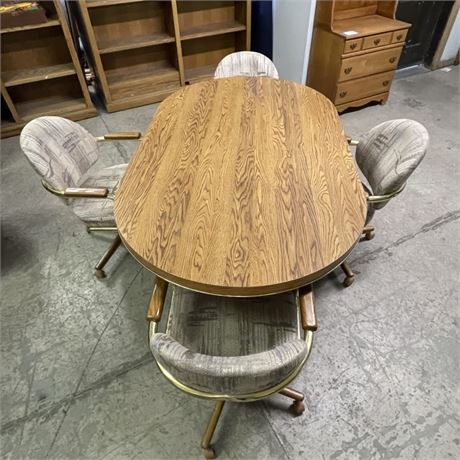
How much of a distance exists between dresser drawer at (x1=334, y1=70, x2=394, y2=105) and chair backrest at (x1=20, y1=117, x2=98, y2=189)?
2.18 meters

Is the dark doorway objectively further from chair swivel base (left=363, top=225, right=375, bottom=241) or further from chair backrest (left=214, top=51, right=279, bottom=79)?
chair swivel base (left=363, top=225, right=375, bottom=241)

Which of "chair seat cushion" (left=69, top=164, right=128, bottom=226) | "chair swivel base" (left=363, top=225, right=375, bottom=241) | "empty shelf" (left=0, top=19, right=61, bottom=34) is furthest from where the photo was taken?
"empty shelf" (left=0, top=19, right=61, bottom=34)

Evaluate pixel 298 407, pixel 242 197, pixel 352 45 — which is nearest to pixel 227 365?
pixel 242 197

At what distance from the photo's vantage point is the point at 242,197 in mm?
1203

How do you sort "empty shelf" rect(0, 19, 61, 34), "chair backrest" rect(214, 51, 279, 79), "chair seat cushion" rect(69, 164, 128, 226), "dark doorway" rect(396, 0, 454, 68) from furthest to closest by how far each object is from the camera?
"dark doorway" rect(396, 0, 454, 68)
"empty shelf" rect(0, 19, 61, 34)
"chair backrest" rect(214, 51, 279, 79)
"chair seat cushion" rect(69, 164, 128, 226)

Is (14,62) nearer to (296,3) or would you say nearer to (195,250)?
(296,3)

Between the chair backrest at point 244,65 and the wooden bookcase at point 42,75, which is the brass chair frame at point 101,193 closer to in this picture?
the chair backrest at point 244,65

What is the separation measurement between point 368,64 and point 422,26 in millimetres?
1462

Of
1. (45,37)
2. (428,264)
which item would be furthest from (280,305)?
(45,37)

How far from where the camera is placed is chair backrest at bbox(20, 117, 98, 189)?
1.44 meters

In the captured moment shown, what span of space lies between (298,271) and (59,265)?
154cm

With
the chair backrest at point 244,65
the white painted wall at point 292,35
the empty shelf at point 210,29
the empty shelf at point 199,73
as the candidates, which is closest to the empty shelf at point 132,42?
the empty shelf at point 210,29

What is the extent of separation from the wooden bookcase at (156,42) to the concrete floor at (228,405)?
63.5 inches

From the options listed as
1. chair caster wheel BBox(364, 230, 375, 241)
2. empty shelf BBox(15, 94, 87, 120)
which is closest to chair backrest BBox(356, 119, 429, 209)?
chair caster wheel BBox(364, 230, 375, 241)
